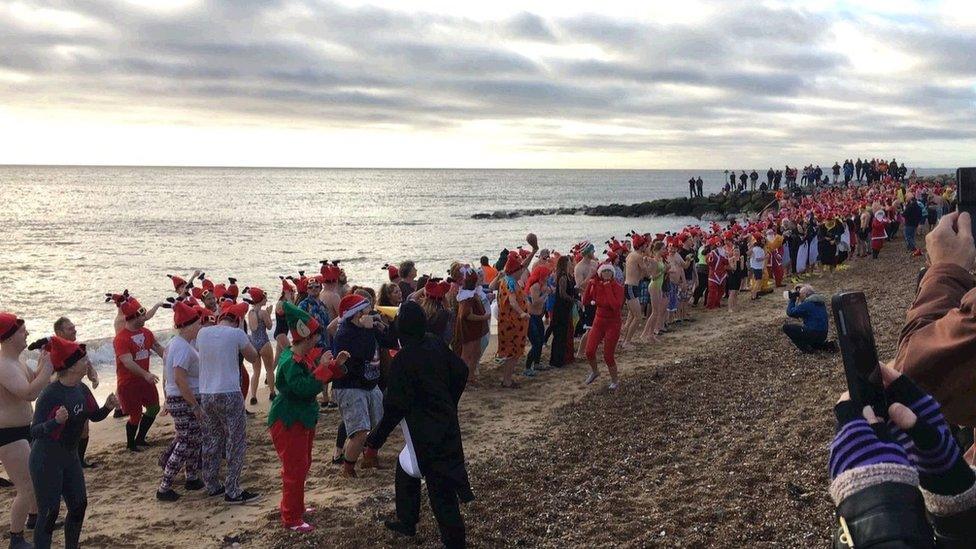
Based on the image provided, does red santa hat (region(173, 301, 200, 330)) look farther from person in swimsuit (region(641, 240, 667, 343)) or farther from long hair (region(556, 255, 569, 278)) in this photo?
person in swimsuit (region(641, 240, 667, 343))

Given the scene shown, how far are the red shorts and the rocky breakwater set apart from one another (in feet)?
164

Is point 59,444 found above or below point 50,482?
above

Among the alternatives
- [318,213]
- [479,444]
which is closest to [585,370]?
[479,444]

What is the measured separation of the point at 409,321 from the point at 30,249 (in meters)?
38.4

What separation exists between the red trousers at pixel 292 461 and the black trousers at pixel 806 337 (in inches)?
267

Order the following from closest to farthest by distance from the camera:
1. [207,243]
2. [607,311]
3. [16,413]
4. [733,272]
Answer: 1. [16,413]
2. [607,311]
3. [733,272]
4. [207,243]

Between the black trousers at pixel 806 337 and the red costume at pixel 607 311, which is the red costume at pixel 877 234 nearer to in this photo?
the black trousers at pixel 806 337

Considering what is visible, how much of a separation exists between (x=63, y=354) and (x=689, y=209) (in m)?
59.8

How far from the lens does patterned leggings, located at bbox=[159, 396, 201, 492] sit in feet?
22.6

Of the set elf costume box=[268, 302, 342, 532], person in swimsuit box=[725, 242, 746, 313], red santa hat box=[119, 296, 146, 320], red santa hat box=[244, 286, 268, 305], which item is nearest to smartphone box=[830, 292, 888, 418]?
elf costume box=[268, 302, 342, 532]

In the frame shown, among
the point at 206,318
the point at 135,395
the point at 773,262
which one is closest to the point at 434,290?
the point at 206,318

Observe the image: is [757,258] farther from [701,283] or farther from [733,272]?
[701,283]

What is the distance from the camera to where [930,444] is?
1754 millimetres

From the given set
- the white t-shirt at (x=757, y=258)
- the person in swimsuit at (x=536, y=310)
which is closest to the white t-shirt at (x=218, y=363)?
the person in swimsuit at (x=536, y=310)
